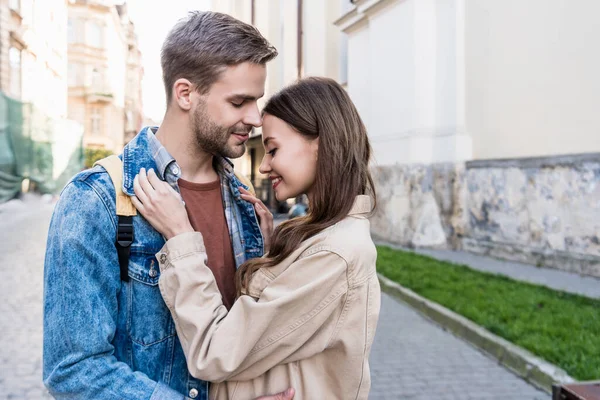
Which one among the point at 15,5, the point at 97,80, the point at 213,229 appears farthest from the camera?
the point at 97,80

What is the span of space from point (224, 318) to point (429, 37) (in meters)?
12.0

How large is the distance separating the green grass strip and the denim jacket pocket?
12.0 ft

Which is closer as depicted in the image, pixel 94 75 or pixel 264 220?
pixel 264 220

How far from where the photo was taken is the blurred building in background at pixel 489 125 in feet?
29.4

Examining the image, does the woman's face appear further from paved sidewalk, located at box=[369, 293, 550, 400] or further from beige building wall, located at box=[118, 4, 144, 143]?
beige building wall, located at box=[118, 4, 144, 143]

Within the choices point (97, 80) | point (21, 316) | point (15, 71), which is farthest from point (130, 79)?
point (21, 316)

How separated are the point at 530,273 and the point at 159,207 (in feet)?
27.3

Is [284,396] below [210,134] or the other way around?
below

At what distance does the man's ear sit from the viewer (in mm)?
1864

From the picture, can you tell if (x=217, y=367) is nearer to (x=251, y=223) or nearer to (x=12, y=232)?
(x=251, y=223)

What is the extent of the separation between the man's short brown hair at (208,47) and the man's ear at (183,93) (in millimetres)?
20

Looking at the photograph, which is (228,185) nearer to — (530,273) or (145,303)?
(145,303)

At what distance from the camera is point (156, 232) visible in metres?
1.73

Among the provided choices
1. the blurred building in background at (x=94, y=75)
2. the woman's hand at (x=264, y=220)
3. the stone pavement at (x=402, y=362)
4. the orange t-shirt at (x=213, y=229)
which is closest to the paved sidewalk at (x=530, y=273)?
the stone pavement at (x=402, y=362)
